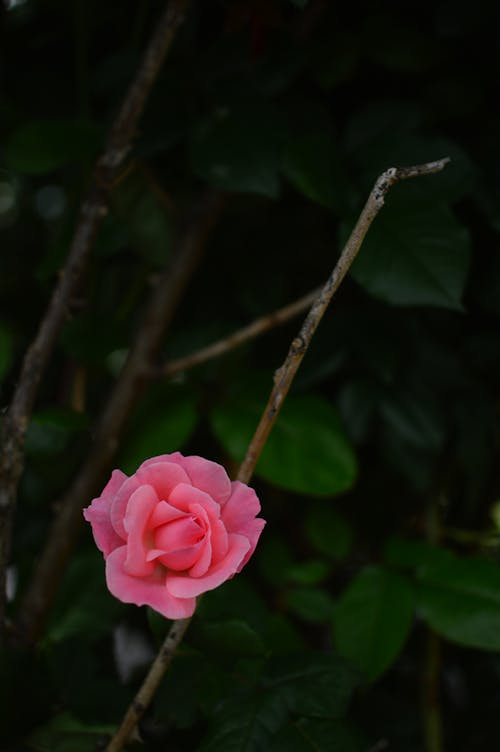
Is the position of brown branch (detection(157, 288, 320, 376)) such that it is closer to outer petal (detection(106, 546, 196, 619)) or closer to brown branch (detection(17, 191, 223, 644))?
brown branch (detection(17, 191, 223, 644))

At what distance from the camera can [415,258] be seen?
2.04ft

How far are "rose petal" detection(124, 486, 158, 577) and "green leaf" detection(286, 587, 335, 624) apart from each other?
41cm

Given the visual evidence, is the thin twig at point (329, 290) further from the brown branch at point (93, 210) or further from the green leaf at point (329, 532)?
the green leaf at point (329, 532)

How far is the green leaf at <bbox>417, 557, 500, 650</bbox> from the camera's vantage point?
0.63 meters

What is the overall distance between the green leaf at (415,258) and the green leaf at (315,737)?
11.5 inches

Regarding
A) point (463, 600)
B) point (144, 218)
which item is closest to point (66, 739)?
point (463, 600)

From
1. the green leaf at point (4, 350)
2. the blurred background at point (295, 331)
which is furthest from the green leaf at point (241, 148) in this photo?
the green leaf at point (4, 350)

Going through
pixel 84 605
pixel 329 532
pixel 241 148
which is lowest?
pixel 329 532

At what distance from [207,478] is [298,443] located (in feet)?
1.08

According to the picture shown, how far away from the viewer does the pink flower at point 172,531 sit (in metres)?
0.36

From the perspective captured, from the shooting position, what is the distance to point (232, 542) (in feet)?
1.22

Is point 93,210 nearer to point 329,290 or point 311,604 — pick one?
point 329,290

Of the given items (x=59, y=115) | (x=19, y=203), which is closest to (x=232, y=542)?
(x=59, y=115)

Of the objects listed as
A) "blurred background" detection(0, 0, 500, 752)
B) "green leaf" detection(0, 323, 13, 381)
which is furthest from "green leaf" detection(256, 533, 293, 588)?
"green leaf" detection(0, 323, 13, 381)
